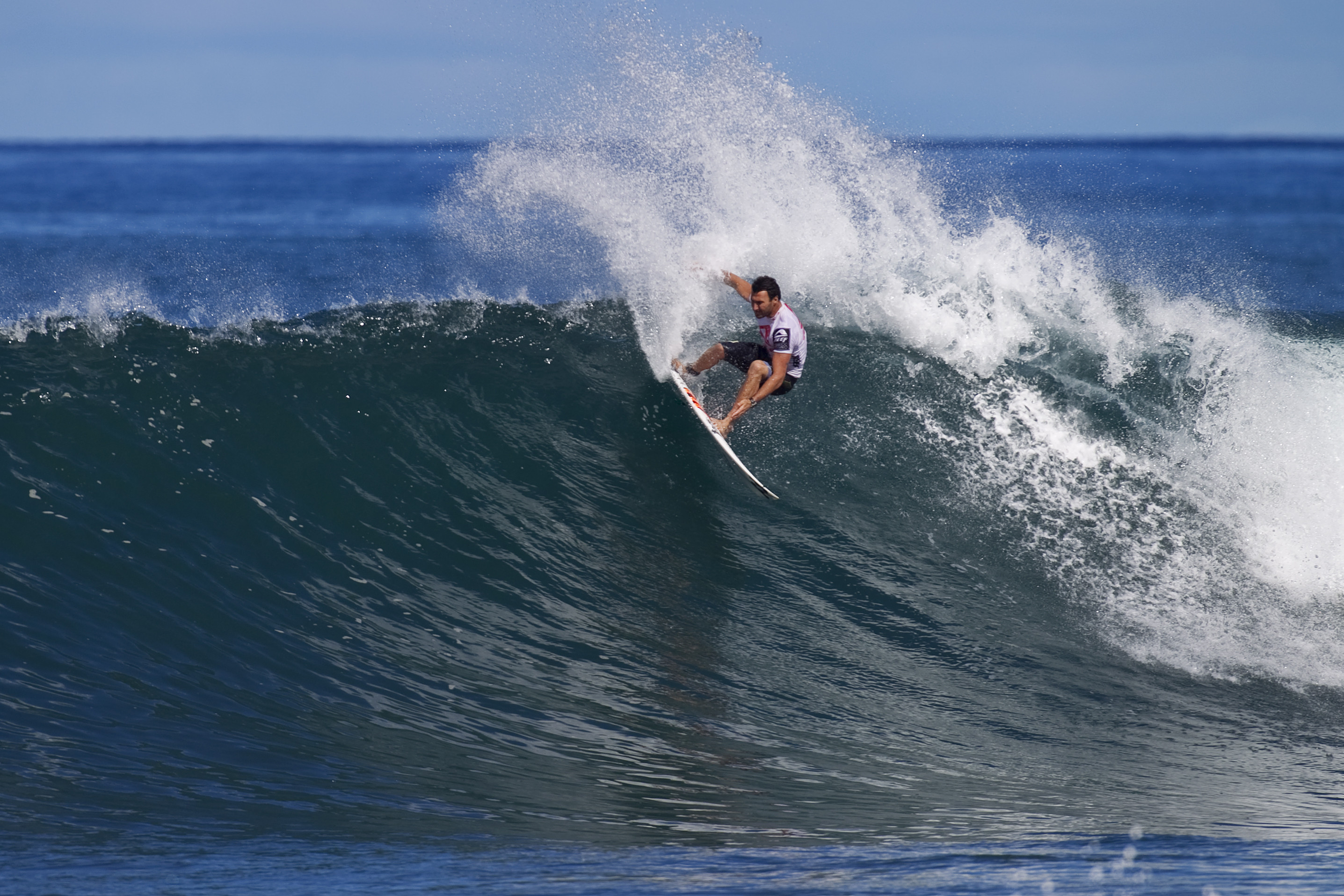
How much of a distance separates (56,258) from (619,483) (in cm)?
2558

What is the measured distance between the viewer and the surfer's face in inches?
341

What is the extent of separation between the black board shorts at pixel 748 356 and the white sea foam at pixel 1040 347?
1235 mm

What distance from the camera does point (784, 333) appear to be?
28.9 ft

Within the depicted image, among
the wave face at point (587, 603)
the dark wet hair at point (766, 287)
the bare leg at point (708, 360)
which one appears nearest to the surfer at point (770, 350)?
the dark wet hair at point (766, 287)

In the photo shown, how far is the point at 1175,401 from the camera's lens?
1064 cm

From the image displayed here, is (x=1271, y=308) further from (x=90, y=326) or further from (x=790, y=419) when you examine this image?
(x=90, y=326)

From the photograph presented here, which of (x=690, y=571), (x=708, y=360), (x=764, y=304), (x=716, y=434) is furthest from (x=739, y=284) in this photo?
(x=690, y=571)

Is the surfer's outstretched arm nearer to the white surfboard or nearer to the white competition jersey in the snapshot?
the white competition jersey

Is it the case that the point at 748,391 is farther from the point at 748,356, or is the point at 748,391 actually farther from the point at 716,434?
the point at 748,356

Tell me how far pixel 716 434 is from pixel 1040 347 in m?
4.23

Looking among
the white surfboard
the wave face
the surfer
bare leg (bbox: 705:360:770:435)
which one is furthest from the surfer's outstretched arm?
the wave face

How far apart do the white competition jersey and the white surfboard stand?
2.34ft

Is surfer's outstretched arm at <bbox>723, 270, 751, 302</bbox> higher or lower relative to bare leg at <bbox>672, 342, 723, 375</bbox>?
higher

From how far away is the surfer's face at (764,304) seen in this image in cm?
867
